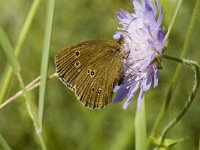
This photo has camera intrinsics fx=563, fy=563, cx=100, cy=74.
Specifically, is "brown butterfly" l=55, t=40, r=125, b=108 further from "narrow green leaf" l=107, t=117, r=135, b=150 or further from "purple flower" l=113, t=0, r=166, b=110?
"narrow green leaf" l=107, t=117, r=135, b=150

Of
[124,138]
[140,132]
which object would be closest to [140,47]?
[140,132]

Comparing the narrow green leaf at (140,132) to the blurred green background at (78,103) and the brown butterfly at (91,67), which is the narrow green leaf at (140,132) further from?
the blurred green background at (78,103)

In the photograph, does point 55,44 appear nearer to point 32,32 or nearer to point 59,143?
point 32,32

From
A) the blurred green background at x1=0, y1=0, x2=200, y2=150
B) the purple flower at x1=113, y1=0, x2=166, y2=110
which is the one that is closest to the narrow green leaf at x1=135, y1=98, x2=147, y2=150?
the purple flower at x1=113, y1=0, x2=166, y2=110

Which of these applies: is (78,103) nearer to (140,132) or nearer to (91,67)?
(91,67)

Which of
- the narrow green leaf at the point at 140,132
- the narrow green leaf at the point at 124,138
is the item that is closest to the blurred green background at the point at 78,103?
the narrow green leaf at the point at 124,138

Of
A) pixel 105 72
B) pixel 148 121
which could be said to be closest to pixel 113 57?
pixel 105 72
